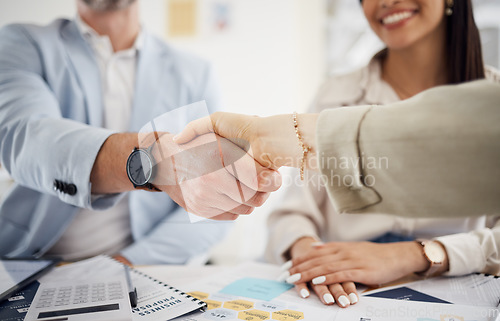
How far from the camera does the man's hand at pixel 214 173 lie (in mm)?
418

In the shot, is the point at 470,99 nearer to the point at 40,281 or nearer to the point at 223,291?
the point at 223,291

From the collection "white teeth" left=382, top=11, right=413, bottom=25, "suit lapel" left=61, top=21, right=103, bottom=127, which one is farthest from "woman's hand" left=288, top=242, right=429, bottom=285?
"suit lapel" left=61, top=21, right=103, bottom=127

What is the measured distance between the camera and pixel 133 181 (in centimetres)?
48

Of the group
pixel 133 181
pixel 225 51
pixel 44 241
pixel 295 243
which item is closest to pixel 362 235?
pixel 295 243

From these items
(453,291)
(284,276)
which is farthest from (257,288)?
(453,291)

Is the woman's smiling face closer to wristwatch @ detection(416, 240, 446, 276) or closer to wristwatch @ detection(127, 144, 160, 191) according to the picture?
wristwatch @ detection(416, 240, 446, 276)

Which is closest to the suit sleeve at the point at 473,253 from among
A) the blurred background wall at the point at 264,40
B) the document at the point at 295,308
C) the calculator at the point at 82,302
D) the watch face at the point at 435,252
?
the watch face at the point at 435,252

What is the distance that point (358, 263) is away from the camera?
530 mm

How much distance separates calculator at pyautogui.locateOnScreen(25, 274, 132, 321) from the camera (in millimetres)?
385

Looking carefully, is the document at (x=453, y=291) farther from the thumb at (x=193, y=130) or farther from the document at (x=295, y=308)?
the thumb at (x=193, y=130)

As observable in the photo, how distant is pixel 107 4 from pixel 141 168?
0.51 meters

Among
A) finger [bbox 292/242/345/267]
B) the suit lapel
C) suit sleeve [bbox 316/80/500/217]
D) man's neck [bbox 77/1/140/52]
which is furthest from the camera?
man's neck [bbox 77/1/140/52]

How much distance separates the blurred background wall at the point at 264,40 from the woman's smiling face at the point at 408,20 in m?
0.52

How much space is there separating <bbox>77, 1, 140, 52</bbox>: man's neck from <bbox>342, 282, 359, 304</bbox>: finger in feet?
2.24
